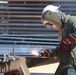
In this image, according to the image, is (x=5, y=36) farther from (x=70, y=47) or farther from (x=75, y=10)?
(x=70, y=47)

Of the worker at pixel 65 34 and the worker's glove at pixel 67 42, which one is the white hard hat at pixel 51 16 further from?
the worker's glove at pixel 67 42

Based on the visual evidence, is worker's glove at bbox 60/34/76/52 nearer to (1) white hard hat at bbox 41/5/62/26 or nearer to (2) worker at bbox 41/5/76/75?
(2) worker at bbox 41/5/76/75

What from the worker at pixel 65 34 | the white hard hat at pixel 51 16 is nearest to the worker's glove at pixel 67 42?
the worker at pixel 65 34

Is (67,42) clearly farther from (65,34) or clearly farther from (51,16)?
(51,16)

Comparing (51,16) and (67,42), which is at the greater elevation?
(51,16)

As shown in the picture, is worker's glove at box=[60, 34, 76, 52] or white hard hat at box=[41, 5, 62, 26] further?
white hard hat at box=[41, 5, 62, 26]

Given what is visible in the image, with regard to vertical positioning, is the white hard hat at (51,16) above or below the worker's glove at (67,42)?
above

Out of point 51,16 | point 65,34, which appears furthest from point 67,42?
point 51,16

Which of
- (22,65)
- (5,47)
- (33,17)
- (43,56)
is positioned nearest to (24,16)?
(33,17)

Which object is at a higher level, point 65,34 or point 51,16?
point 51,16

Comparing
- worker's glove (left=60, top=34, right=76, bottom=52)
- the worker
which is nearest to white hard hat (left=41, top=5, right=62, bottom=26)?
the worker

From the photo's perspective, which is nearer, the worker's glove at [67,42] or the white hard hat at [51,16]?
the worker's glove at [67,42]

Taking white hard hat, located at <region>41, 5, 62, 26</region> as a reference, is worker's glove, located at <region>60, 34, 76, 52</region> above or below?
below

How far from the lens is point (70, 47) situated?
4176mm
